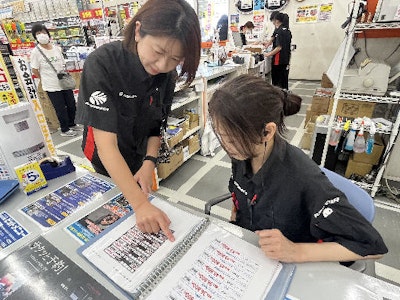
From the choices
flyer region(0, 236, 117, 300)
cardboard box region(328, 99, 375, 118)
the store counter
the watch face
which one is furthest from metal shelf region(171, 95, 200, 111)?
the watch face

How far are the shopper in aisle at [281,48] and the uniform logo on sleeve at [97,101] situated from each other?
156 inches

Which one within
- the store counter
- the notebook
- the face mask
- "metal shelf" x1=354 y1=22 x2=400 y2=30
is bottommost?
the store counter

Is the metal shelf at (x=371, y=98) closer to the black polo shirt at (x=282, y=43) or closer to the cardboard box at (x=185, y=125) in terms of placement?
the cardboard box at (x=185, y=125)

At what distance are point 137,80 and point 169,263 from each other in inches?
25.3

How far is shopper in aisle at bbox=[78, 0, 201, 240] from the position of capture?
718 mm

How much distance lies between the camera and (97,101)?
2.64ft

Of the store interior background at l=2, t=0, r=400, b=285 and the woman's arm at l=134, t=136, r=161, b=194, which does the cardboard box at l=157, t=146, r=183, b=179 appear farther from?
the woman's arm at l=134, t=136, r=161, b=194

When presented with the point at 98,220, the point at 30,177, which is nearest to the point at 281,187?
the point at 98,220

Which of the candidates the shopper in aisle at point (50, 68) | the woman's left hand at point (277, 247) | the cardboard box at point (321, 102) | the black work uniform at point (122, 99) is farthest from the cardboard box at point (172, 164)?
the shopper in aisle at point (50, 68)

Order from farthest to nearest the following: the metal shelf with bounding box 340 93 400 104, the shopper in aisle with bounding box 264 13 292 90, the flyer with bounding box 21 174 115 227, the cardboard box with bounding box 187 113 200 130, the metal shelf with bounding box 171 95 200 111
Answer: the shopper in aisle with bounding box 264 13 292 90
the cardboard box with bounding box 187 113 200 130
the metal shelf with bounding box 171 95 200 111
the metal shelf with bounding box 340 93 400 104
the flyer with bounding box 21 174 115 227

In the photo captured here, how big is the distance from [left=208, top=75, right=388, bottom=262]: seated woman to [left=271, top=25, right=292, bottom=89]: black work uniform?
3823 mm

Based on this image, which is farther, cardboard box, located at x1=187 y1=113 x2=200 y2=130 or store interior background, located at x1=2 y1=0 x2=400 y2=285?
cardboard box, located at x1=187 y1=113 x2=200 y2=130

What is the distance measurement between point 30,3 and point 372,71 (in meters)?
8.06

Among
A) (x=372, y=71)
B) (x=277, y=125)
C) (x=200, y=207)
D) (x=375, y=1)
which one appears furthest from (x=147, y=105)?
(x=375, y=1)
